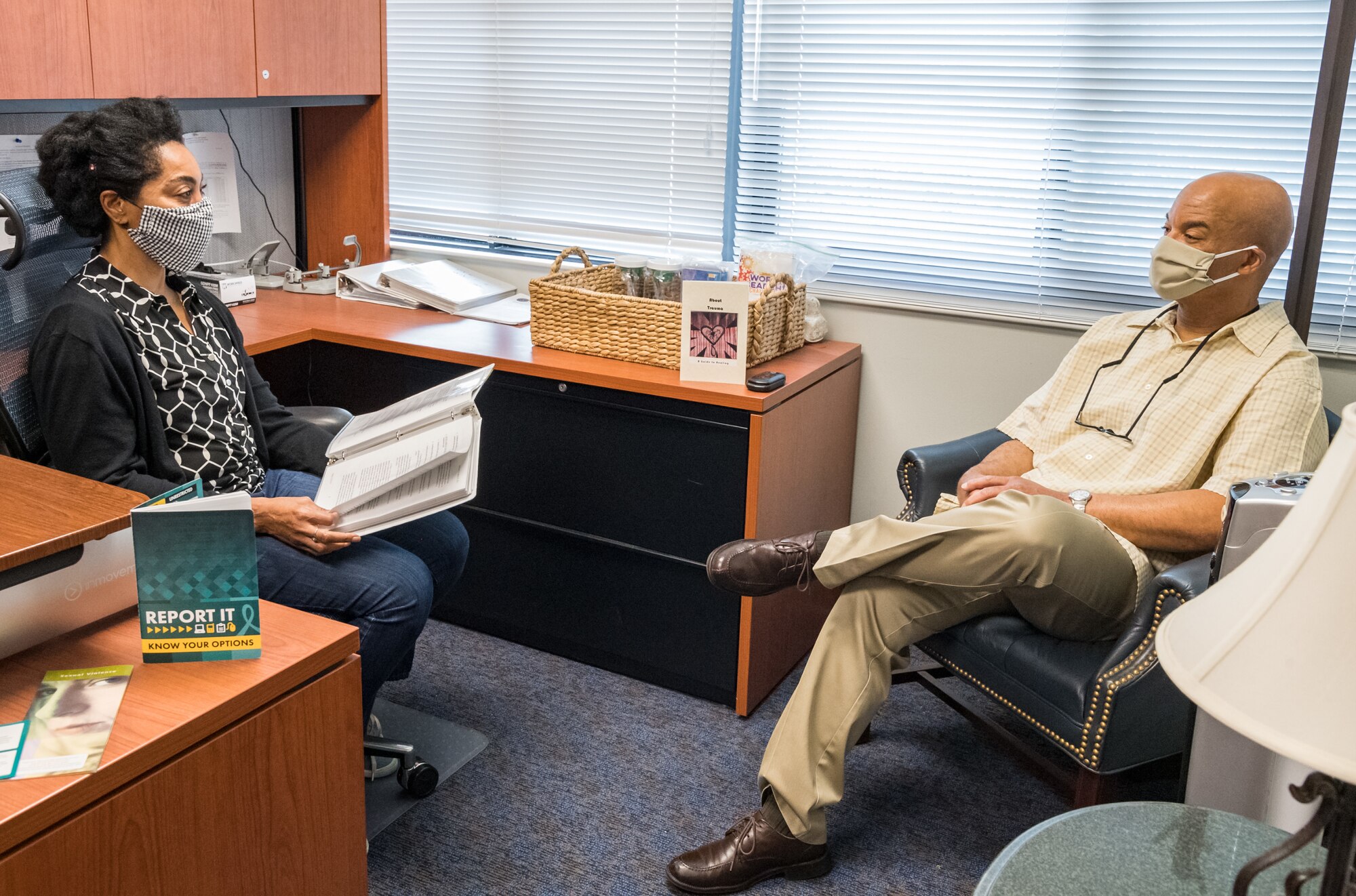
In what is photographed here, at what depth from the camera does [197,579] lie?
48.8 inches

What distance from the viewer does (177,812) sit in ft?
3.82

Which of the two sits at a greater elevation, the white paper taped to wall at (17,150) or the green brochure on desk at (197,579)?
the white paper taped to wall at (17,150)

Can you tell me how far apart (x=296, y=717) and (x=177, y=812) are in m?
0.17

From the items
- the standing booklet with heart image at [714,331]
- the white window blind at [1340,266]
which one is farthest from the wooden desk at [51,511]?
the white window blind at [1340,266]

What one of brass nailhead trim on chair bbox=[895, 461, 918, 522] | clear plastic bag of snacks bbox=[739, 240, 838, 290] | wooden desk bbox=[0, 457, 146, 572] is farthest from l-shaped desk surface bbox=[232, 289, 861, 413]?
wooden desk bbox=[0, 457, 146, 572]

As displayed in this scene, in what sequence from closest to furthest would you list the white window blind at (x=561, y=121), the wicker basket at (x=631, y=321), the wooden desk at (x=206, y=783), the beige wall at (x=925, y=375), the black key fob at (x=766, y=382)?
1. the wooden desk at (x=206, y=783)
2. the black key fob at (x=766, y=382)
3. the wicker basket at (x=631, y=321)
4. the beige wall at (x=925, y=375)
5. the white window blind at (x=561, y=121)

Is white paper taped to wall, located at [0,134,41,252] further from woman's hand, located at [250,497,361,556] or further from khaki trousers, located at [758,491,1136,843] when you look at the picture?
khaki trousers, located at [758,491,1136,843]

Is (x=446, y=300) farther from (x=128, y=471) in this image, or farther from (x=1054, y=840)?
(x=1054, y=840)

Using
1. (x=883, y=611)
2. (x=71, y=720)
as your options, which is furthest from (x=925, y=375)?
(x=71, y=720)

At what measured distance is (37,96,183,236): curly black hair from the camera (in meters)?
1.86

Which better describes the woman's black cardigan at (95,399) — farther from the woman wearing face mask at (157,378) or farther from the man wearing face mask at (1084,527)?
the man wearing face mask at (1084,527)

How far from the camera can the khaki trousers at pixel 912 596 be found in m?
1.87

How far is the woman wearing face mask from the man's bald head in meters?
1.57

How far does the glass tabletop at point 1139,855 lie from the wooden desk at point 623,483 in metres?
1.14
